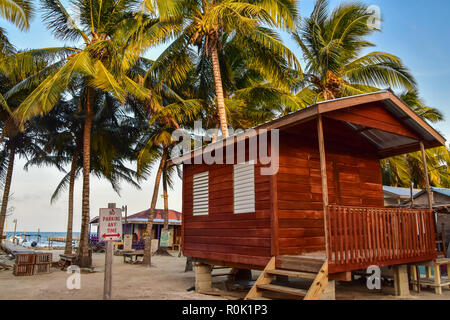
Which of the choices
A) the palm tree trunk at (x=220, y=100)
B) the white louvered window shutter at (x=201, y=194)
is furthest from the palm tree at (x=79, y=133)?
the white louvered window shutter at (x=201, y=194)

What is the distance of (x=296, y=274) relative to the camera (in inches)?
240

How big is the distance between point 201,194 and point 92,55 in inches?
316

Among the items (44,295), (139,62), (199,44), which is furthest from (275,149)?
(139,62)

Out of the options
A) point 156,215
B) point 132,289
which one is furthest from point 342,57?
point 156,215

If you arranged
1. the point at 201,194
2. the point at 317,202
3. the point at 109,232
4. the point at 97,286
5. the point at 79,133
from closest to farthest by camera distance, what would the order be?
the point at 109,232 < the point at 317,202 < the point at 201,194 < the point at 97,286 < the point at 79,133

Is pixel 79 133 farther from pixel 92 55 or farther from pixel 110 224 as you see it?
pixel 110 224

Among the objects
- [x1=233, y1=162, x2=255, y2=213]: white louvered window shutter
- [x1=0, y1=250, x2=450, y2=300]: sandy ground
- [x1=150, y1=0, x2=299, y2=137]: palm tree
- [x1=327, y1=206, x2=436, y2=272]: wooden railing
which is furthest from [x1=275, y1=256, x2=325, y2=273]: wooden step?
[x1=150, y1=0, x2=299, y2=137]: palm tree

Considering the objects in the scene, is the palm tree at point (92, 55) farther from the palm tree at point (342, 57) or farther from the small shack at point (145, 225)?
the small shack at point (145, 225)

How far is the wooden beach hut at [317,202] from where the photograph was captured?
6.36 metres

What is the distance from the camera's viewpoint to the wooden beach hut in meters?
6.36

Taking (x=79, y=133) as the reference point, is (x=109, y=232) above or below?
below

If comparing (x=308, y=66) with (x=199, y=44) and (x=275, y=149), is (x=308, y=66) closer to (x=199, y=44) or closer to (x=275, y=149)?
(x=199, y=44)

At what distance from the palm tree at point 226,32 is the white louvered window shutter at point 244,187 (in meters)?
3.87
